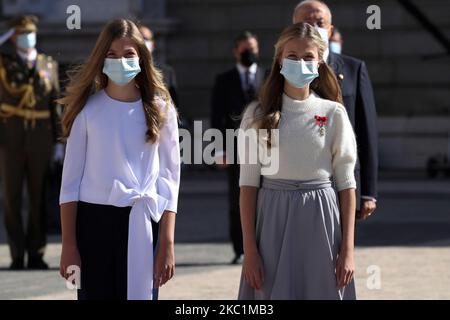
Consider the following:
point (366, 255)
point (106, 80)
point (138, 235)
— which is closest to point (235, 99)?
point (366, 255)

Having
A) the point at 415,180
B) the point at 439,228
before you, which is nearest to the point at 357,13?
the point at 415,180

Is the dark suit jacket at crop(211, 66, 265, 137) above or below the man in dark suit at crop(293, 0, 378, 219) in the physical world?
below

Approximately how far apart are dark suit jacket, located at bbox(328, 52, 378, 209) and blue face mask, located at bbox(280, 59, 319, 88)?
120 centimetres

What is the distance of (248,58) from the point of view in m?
12.4

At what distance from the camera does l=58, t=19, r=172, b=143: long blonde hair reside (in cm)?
621

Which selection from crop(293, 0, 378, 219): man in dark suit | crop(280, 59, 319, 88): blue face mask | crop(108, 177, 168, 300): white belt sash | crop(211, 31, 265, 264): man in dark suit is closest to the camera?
crop(108, 177, 168, 300): white belt sash

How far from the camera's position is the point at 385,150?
23.3m

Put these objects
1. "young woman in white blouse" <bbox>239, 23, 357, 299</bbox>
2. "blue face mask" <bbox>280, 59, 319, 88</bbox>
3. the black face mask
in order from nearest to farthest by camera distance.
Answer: "young woman in white blouse" <bbox>239, 23, 357, 299</bbox>
"blue face mask" <bbox>280, 59, 319, 88</bbox>
the black face mask

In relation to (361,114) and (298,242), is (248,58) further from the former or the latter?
(298,242)

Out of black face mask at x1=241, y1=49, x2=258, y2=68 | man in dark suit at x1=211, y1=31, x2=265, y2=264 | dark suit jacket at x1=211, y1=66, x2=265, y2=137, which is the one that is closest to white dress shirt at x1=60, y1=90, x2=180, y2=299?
man in dark suit at x1=211, y1=31, x2=265, y2=264

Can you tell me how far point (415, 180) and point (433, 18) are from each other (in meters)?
3.08

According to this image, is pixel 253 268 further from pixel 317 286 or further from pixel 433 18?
pixel 433 18

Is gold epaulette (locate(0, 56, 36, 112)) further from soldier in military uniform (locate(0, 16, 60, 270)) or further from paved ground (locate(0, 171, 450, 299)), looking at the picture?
paved ground (locate(0, 171, 450, 299))

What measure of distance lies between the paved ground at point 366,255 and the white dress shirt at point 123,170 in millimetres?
3424
